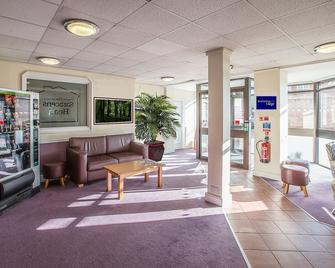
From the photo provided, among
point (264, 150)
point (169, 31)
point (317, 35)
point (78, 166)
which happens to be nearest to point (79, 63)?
point (78, 166)

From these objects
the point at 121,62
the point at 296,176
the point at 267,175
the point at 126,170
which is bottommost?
the point at 267,175

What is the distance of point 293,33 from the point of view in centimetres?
275

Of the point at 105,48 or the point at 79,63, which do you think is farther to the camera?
the point at 79,63

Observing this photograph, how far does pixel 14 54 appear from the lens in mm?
3750

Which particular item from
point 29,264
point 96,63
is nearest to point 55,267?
point 29,264

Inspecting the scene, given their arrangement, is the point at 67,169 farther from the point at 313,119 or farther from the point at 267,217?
the point at 313,119

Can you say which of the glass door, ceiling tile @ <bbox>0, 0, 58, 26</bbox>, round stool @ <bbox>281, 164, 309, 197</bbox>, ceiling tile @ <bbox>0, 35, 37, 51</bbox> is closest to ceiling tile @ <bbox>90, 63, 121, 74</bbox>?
ceiling tile @ <bbox>0, 35, 37, 51</bbox>

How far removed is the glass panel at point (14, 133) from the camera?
130 inches

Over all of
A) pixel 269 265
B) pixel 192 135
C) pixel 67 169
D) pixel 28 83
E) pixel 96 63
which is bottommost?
pixel 269 265

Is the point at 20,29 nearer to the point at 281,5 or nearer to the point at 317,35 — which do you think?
the point at 281,5

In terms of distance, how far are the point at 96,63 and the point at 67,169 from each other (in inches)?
89.0

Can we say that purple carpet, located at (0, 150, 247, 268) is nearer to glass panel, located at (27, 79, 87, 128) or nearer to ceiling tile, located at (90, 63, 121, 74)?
glass panel, located at (27, 79, 87, 128)

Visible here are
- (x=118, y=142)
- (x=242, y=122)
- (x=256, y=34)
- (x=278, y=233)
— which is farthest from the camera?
(x=242, y=122)

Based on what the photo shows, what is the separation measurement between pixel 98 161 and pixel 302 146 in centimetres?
603
